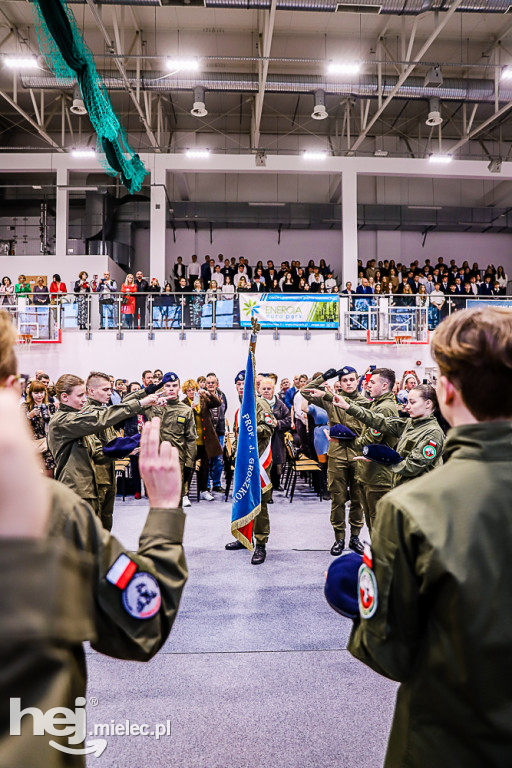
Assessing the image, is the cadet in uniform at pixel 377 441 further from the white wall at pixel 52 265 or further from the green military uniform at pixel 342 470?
the white wall at pixel 52 265

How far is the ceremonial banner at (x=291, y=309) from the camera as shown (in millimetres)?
13016

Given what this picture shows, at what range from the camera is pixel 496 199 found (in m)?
19.7

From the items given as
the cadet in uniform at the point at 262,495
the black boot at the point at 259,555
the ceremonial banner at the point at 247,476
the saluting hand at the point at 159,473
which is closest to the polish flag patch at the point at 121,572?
the saluting hand at the point at 159,473

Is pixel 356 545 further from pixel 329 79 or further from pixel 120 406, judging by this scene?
pixel 329 79

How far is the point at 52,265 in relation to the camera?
16625 millimetres

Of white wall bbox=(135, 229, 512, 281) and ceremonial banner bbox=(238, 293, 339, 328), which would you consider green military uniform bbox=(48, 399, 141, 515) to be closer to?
ceremonial banner bbox=(238, 293, 339, 328)

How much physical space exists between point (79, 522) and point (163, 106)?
19.0m

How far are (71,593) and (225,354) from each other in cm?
1263

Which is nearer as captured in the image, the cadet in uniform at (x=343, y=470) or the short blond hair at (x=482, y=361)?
the short blond hair at (x=482, y=361)

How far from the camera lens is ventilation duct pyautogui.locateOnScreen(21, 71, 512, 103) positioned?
1361 cm

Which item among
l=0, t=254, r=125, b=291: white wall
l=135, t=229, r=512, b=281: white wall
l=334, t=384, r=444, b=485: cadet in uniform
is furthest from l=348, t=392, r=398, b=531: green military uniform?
l=135, t=229, r=512, b=281: white wall

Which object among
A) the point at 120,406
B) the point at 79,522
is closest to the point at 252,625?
the point at 120,406

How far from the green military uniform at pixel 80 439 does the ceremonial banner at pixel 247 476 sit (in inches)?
48.7

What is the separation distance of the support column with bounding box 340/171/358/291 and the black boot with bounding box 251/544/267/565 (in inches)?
498
